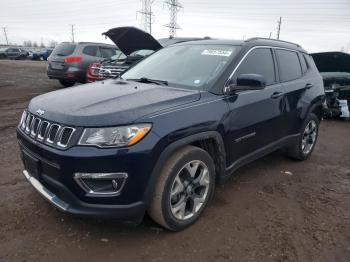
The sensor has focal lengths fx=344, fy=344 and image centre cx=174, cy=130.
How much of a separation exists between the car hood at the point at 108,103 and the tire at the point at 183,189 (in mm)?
482

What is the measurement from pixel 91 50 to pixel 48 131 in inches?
411

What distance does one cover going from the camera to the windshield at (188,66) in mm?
3629

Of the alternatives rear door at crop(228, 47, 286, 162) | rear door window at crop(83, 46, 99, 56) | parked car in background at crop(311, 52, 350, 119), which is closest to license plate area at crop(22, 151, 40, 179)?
rear door at crop(228, 47, 286, 162)

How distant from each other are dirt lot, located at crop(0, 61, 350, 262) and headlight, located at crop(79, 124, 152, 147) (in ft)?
3.17

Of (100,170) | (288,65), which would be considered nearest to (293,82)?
(288,65)

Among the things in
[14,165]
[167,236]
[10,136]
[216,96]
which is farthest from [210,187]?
[10,136]

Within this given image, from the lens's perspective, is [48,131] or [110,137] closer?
[110,137]

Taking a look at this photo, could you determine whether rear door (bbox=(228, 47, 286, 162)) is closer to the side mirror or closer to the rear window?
the side mirror

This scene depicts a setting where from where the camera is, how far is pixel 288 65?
A: 4.77 metres

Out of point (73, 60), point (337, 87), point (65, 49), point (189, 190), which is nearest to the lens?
point (189, 190)

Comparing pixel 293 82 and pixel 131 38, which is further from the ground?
pixel 131 38

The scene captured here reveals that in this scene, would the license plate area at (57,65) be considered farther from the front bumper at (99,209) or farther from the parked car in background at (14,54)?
the parked car in background at (14,54)

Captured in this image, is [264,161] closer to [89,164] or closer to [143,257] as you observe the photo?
[143,257]

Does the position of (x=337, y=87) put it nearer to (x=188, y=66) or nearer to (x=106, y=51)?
(x=188, y=66)
